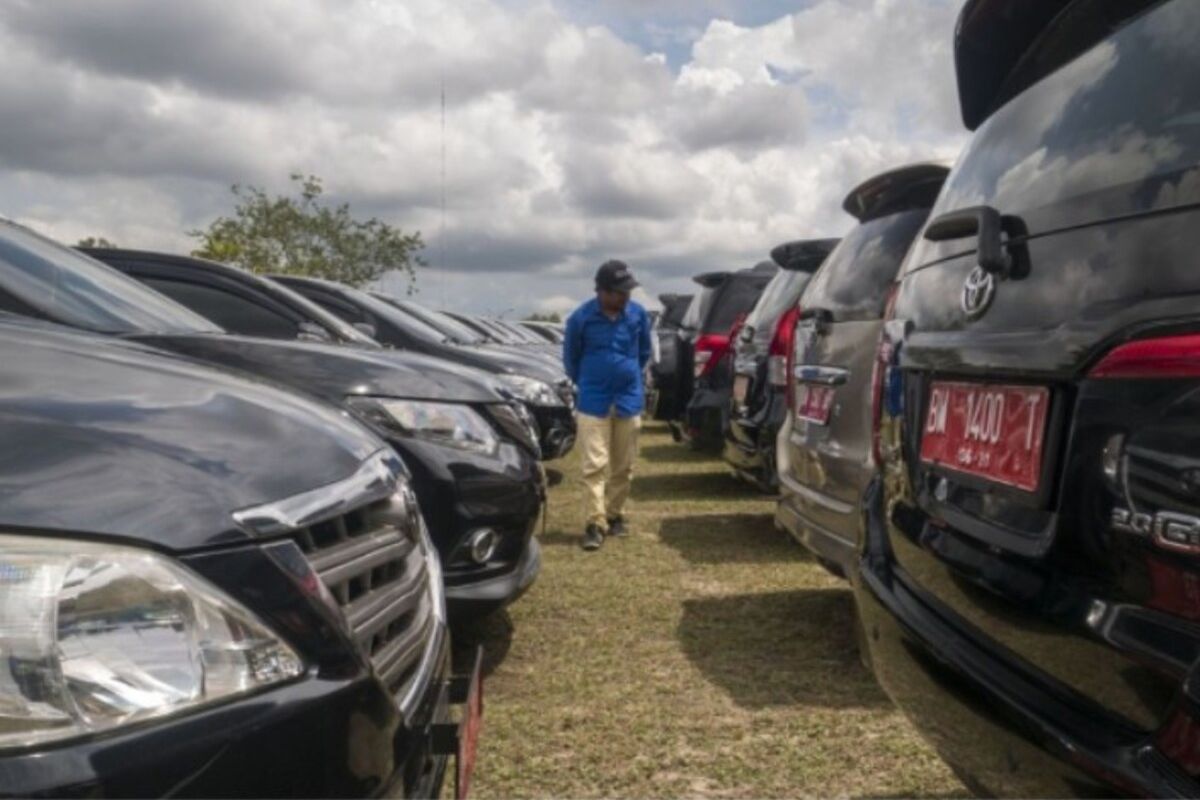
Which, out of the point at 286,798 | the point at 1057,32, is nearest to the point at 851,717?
the point at 1057,32

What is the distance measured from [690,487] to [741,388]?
2.32 m

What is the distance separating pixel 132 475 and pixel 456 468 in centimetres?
221

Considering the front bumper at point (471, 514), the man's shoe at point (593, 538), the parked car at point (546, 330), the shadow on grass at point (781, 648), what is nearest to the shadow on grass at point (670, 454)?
the man's shoe at point (593, 538)

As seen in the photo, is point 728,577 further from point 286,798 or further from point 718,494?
point 286,798

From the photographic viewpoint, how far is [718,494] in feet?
26.3

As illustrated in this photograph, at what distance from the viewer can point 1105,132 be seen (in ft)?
5.10

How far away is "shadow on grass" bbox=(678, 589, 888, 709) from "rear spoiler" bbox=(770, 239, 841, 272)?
2.14 m

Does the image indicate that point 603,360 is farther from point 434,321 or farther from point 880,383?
point 880,383

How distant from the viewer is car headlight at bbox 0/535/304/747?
3.76ft

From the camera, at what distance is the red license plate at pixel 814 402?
147 inches

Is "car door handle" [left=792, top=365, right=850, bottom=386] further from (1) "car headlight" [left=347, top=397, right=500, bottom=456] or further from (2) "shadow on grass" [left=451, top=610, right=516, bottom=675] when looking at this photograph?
(2) "shadow on grass" [left=451, top=610, right=516, bottom=675]

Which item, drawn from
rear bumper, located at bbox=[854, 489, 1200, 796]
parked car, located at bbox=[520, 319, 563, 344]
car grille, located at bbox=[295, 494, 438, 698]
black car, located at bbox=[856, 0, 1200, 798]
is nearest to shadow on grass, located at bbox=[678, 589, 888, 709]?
A: rear bumper, located at bbox=[854, 489, 1200, 796]

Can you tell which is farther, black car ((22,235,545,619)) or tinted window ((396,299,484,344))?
tinted window ((396,299,484,344))

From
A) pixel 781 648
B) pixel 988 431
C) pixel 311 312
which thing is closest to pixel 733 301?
pixel 311 312
